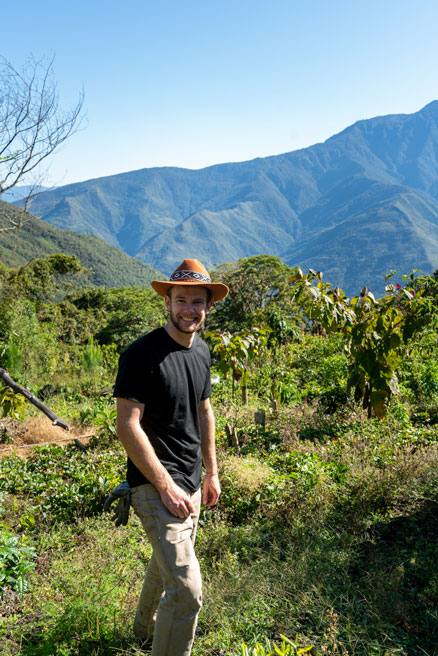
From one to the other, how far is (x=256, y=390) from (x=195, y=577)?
Answer: 5.58m

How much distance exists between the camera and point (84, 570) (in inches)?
111

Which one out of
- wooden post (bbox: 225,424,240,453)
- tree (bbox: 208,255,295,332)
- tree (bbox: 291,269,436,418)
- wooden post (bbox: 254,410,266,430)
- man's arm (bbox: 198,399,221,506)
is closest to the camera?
man's arm (bbox: 198,399,221,506)

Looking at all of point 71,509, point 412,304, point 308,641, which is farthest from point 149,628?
point 412,304

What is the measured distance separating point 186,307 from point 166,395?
0.44m

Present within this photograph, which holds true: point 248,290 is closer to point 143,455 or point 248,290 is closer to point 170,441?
point 170,441

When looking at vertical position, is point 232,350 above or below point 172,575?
above

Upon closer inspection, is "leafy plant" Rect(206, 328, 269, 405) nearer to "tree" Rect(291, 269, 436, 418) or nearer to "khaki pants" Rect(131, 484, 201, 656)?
"tree" Rect(291, 269, 436, 418)

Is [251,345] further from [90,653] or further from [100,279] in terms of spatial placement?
[100,279]

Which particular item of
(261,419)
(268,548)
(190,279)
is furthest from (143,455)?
(261,419)

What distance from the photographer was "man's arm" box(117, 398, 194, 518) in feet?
A: 6.43

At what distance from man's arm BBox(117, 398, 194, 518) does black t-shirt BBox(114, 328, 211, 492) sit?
0.20ft

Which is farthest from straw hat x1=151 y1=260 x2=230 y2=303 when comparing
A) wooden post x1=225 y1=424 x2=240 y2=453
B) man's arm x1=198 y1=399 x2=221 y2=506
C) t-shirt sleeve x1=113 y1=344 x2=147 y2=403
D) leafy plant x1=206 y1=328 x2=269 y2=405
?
leafy plant x1=206 y1=328 x2=269 y2=405

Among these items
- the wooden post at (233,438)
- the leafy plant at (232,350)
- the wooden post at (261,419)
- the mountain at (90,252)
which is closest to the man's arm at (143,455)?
the wooden post at (233,438)

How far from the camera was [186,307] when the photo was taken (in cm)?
223
